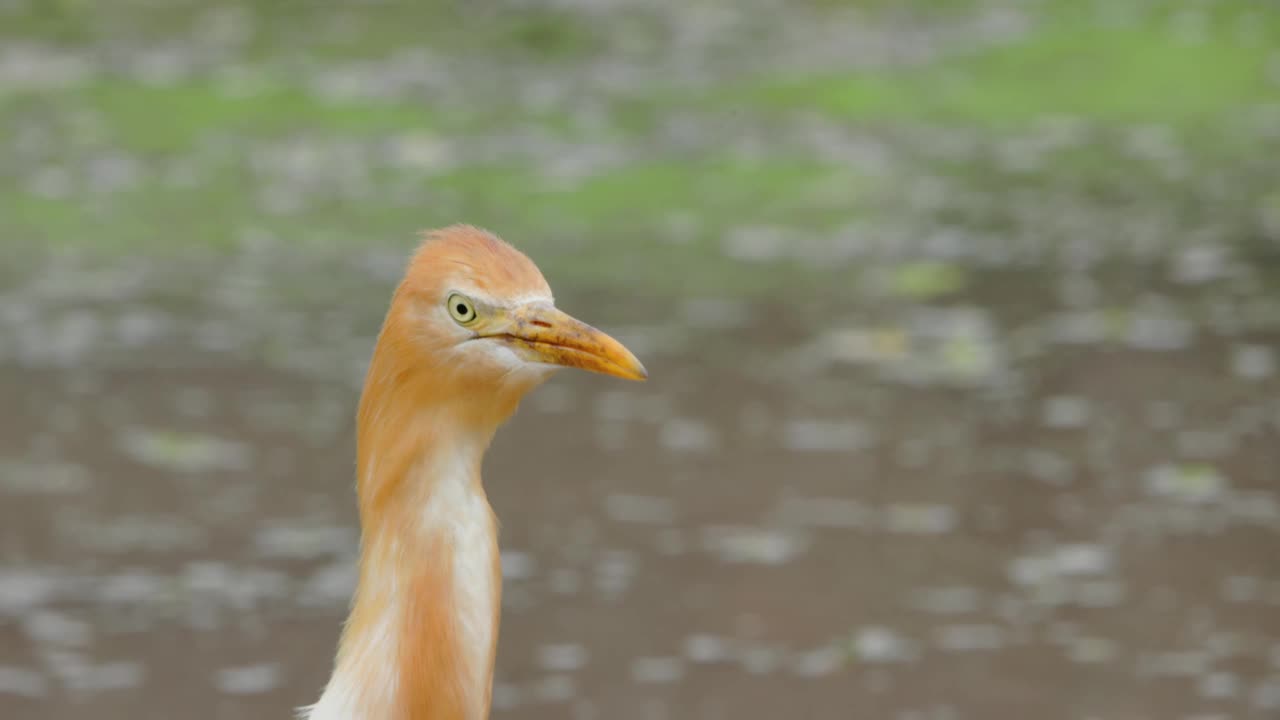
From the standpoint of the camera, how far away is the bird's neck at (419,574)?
395cm

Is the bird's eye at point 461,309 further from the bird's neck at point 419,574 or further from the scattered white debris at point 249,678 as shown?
the scattered white debris at point 249,678

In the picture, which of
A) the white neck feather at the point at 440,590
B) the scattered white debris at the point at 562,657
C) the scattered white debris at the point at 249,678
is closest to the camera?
the white neck feather at the point at 440,590

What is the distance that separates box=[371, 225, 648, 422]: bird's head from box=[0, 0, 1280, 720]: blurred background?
8.53ft

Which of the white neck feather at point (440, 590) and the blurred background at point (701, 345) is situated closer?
the white neck feather at point (440, 590)

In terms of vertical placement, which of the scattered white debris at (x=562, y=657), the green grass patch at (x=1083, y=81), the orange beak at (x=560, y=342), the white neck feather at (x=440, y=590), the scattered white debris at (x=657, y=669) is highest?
the green grass patch at (x=1083, y=81)

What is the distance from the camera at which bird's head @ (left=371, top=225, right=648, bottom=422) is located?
397 centimetres

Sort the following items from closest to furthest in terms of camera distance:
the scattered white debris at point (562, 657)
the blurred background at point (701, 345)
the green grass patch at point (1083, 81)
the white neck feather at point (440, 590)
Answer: the white neck feather at point (440, 590), the scattered white debris at point (562, 657), the blurred background at point (701, 345), the green grass patch at point (1083, 81)

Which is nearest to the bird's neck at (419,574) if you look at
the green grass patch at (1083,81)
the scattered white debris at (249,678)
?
the scattered white debris at (249,678)

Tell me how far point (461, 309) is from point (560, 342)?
17 cm

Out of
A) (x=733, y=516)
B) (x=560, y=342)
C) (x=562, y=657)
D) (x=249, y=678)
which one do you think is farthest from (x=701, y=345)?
(x=560, y=342)

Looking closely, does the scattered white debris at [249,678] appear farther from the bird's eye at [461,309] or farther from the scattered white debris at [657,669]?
the bird's eye at [461,309]

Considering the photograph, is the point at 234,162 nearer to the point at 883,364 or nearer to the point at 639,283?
the point at 639,283

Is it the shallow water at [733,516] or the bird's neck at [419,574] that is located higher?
the shallow water at [733,516]

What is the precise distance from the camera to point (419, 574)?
397 centimetres
